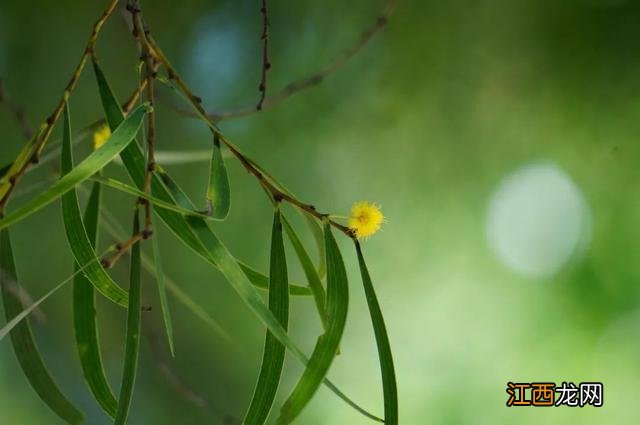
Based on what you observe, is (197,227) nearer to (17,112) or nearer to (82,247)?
(82,247)

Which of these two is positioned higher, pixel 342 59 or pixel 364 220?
pixel 342 59

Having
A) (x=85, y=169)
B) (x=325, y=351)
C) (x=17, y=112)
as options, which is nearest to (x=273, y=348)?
(x=325, y=351)

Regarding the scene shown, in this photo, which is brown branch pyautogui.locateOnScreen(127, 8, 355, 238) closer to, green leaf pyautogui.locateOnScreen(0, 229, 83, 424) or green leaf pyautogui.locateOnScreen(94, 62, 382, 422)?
green leaf pyautogui.locateOnScreen(94, 62, 382, 422)

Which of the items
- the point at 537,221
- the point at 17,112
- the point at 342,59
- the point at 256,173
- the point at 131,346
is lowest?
the point at 131,346

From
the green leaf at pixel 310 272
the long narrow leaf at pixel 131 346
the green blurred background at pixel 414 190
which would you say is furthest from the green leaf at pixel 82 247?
the green blurred background at pixel 414 190

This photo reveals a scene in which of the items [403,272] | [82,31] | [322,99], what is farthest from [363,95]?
[82,31]

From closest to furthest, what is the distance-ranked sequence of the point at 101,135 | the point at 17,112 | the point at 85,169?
→ the point at 85,169 < the point at 101,135 < the point at 17,112
